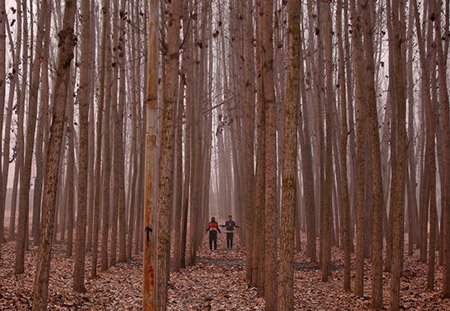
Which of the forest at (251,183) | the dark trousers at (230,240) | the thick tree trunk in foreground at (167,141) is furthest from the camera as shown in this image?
the dark trousers at (230,240)

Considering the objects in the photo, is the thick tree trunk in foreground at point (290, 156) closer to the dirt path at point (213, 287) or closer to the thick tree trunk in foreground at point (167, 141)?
the thick tree trunk in foreground at point (167, 141)

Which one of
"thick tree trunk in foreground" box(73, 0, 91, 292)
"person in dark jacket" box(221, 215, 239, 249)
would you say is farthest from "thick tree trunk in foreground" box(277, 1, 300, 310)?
"person in dark jacket" box(221, 215, 239, 249)

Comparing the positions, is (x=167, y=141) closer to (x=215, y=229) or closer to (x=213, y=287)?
(x=213, y=287)

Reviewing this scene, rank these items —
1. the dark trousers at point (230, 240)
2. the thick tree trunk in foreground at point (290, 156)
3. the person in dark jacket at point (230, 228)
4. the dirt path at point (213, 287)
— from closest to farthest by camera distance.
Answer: the thick tree trunk in foreground at point (290, 156) < the dirt path at point (213, 287) < the person in dark jacket at point (230, 228) < the dark trousers at point (230, 240)

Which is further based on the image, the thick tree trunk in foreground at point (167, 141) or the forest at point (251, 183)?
the thick tree trunk in foreground at point (167, 141)

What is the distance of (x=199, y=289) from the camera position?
1085 centimetres

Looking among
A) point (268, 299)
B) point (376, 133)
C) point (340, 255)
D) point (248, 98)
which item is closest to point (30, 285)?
point (268, 299)

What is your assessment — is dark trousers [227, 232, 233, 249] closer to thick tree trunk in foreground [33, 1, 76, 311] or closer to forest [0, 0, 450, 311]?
forest [0, 0, 450, 311]

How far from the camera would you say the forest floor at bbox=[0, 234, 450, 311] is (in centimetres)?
848

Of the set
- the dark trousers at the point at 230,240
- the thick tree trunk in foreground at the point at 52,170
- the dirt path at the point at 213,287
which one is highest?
the thick tree trunk in foreground at the point at 52,170

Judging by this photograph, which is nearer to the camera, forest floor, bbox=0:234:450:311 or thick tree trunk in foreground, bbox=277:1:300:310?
thick tree trunk in foreground, bbox=277:1:300:310

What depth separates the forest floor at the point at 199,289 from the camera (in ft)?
27.8

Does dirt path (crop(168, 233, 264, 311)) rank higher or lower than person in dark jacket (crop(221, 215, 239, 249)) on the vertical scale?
lower

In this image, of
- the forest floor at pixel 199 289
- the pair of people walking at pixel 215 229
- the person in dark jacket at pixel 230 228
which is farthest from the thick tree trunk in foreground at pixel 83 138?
the person in dark jacket at pixel 230 228
